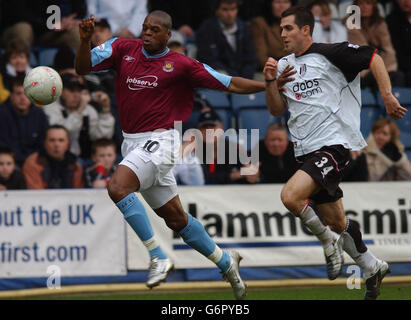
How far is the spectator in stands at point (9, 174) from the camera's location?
378 inches

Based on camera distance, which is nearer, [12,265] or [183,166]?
[12,265]

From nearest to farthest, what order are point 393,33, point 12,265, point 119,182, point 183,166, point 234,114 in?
1. point 119,182
2. point 12,265
3. point 183,166
4. point 234,114
5. point 393,33

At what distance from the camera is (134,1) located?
38.3ft

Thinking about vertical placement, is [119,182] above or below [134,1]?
below

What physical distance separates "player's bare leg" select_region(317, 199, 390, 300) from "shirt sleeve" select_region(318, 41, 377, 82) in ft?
4.06

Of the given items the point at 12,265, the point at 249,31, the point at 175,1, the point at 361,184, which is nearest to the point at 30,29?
the point at 175,1

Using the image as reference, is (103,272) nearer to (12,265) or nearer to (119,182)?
(12,265)

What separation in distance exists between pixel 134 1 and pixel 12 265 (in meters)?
4.69

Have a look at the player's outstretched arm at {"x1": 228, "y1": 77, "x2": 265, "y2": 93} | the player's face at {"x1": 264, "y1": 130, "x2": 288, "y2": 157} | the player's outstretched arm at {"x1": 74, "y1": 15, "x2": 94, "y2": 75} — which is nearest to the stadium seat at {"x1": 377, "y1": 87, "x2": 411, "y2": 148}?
the player's face at {"x1": 264, "y1": 130, "x2": 288, "y2": 157}

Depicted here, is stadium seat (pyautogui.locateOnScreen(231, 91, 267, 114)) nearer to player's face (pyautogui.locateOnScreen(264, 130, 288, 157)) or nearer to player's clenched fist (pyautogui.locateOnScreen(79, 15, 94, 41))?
player's face (pyautogui.locateOnScreen(264, 130, 288, 157))

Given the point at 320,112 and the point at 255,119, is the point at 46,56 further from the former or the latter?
the point at 320,112

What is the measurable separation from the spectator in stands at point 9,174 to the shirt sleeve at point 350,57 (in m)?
4.54

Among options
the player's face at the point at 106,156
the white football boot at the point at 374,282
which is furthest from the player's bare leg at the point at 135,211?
the player's face at the point at 106,156

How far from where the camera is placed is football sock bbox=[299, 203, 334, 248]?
6914 mm
